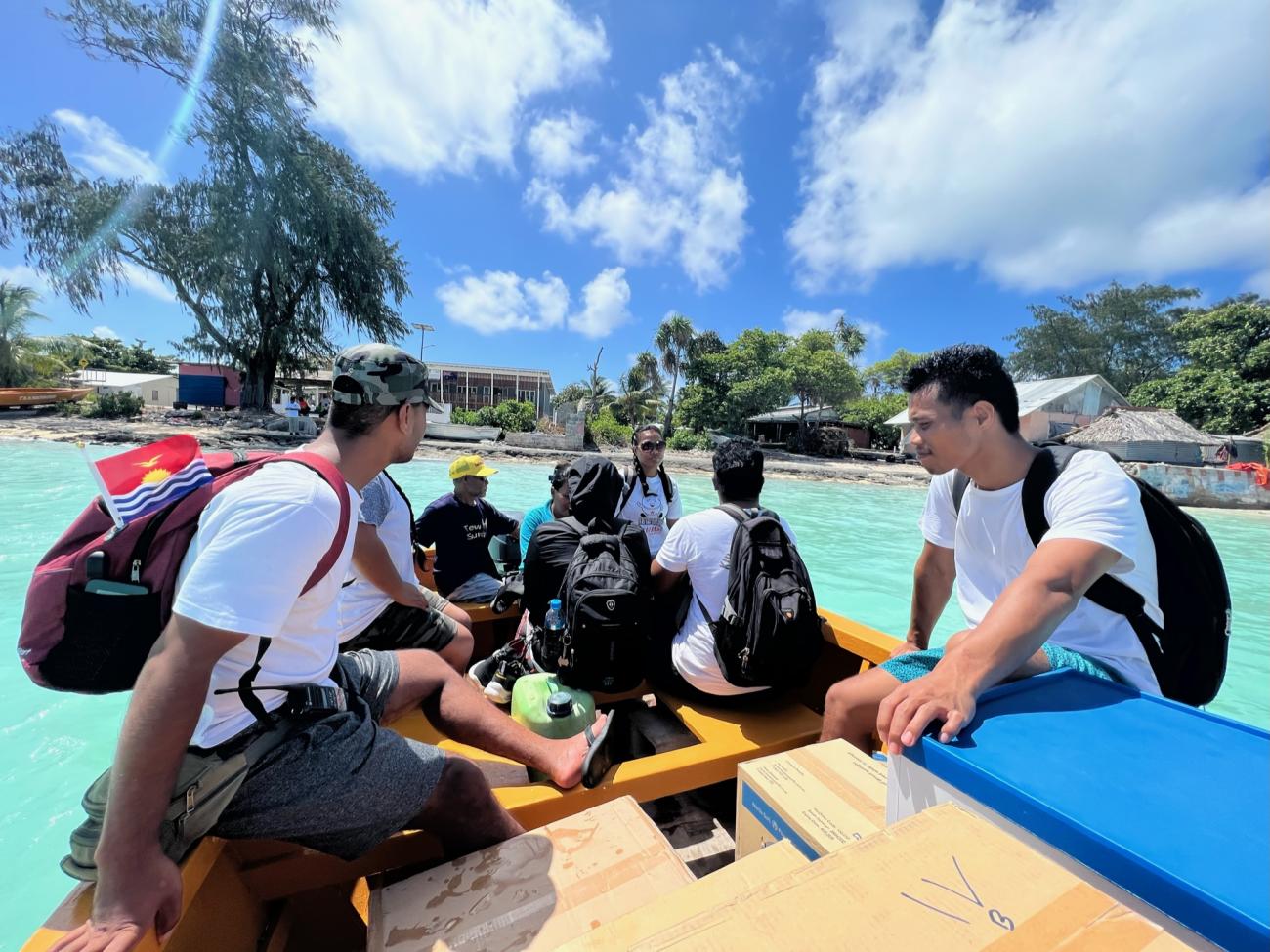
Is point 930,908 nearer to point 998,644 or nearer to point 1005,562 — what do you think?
point 998,644

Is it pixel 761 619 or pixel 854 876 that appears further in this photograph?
pixel 761 619

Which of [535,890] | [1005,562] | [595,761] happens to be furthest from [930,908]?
[1005,562]

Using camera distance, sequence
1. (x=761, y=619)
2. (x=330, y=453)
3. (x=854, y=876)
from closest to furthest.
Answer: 1. (x=854, y=876)
2. (x=330, y=453)
3. (x=761, y=619)

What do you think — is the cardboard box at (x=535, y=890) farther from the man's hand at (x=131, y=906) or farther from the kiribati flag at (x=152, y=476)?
the kiribati flag at (x=152, y=476)

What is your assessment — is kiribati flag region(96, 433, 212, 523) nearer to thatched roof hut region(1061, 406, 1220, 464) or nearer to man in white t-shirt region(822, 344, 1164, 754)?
man in white t-shirt region(822, 344, 1164, 754)

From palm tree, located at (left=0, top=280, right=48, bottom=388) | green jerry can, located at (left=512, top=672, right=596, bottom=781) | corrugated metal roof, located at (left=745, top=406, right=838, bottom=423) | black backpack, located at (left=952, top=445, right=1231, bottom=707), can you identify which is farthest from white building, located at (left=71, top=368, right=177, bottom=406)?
black backpack, located at (left=952, top=445, right=1231, bottom=707)

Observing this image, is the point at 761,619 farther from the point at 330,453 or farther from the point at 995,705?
the point at 330,453

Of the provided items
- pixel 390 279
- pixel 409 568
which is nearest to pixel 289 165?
pixel 390 279

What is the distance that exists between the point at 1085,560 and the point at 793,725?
1.24 metres

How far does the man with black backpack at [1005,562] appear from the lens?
43.7 inches

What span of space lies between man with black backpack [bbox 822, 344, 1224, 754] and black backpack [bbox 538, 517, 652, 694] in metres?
0.77

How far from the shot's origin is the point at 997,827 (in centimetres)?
81

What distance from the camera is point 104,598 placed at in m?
1.05

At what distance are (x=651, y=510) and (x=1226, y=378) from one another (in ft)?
109
